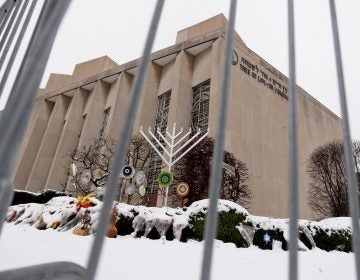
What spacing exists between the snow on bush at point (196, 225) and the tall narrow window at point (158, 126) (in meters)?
12.2

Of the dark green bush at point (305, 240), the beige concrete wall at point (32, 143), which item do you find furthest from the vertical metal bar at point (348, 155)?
the beige concrete wall at point (32, 143)

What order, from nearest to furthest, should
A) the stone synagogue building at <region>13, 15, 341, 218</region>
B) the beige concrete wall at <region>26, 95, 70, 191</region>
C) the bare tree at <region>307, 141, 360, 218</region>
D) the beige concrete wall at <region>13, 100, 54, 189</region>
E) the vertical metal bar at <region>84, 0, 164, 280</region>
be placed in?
the vertical metal bar at <region>84, 0, 164, 280</region>
the bare tree at <region>307, 141, 360, 218</region>
the stone synagogue building at <region>13, 15, 341, 218</region>
the beige concrete wall at <region>26, 95, 70, 191</region>
the beige concrete wall at <region>13, 100, 54, 189</region>

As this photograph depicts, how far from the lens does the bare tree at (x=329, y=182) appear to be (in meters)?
15.0

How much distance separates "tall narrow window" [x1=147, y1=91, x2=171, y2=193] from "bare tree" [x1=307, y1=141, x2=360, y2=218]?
9740 mm

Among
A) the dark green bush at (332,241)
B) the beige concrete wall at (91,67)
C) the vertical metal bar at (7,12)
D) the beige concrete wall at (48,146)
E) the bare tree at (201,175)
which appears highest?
the beige concrete wall at (91,67)

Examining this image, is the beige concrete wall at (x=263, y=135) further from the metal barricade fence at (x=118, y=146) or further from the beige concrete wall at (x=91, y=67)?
the beige concrete wall at (x=91, y=67)

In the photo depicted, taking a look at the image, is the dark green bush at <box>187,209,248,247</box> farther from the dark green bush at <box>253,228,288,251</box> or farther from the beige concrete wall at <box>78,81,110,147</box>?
the beige concrete wall at <box>78,81,110,147</box>

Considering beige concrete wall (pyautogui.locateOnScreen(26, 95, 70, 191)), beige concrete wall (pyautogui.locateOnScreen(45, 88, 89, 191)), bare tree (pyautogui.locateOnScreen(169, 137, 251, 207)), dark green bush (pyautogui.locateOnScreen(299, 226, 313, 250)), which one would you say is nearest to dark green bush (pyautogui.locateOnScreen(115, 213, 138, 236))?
dark green bush (pyautogui.locateOnScreen(299, 226, 313, 250))

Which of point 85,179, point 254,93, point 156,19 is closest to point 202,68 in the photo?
point 254,93

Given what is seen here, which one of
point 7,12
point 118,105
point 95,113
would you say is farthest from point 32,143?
point 7,12

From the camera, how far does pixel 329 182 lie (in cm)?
1570

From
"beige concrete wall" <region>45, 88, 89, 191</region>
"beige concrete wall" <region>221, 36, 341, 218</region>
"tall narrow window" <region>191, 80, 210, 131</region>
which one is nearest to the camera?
"beige concrete wall" <region>221, 36, 341, 218</region>

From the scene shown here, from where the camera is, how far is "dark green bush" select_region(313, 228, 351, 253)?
564 cm

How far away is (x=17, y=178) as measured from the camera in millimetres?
23922
